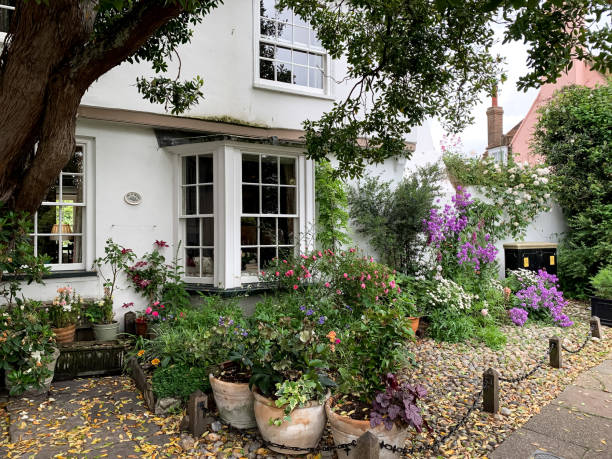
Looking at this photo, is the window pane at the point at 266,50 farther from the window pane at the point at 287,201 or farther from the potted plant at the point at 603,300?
the potted plant at the point at 603,300

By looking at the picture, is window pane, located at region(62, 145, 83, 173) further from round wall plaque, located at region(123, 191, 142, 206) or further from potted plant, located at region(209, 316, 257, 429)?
potted plant, located at region(209, 316, 257, 429)

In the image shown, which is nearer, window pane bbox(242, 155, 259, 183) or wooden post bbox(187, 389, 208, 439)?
wooden post bbox(187, 389, 208, 439)

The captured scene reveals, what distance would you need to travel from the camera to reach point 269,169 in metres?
6.84

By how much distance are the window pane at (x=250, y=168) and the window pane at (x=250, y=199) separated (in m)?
0.12

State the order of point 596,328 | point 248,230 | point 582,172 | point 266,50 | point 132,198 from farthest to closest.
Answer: point 582,172 < point 266,50 < point 248,230 < point 596,328 < point 132,198

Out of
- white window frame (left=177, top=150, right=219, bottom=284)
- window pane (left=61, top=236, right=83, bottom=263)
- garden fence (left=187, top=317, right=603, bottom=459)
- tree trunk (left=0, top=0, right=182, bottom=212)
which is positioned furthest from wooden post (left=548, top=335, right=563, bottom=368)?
window pane (left=61, top=236, right=83, bottom=263)

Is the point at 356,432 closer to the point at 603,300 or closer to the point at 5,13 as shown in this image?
the point at 5,13

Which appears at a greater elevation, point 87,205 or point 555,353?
point 87,205

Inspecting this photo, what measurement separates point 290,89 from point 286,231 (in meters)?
2.58

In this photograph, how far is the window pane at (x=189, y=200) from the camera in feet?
21.7

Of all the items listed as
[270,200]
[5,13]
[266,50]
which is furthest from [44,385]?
[266,50]

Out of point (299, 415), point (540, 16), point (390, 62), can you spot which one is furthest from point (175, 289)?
point (540, 16)

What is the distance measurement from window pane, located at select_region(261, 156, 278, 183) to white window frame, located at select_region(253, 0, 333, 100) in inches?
53.1

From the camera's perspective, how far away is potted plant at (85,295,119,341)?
18.4ft
